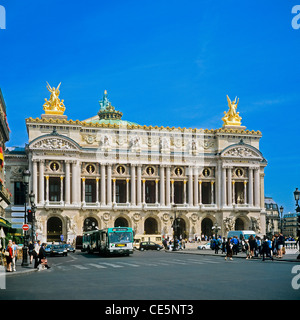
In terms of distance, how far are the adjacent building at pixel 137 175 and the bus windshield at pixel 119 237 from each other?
1359 inches

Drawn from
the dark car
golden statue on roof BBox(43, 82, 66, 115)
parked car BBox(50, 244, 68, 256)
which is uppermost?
golden statue on roof BBox(43, 82, 66, 115)

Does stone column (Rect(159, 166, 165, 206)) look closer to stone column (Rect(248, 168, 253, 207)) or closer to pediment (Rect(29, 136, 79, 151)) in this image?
pediment (Rect(29, 136, 79, 151))

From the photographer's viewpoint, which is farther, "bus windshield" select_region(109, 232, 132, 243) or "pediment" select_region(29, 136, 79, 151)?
"pediment" select_region(29, 136, 79, 151)

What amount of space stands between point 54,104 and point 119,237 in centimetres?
4450

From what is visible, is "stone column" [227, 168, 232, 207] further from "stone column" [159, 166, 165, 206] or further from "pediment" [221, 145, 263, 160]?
"stone column" [159, 166, 165, 206]

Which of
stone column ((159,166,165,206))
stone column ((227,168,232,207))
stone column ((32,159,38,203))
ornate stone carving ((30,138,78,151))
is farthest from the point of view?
stone column ((227,168,232,207))

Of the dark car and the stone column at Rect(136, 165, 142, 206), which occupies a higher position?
the stone column at Rect(136, 165, 142, 206)

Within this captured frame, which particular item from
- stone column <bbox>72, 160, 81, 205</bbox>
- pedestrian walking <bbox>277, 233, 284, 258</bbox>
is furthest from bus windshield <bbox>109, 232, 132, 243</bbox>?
stone column <bbox>72, 160, 81, 205</bbox>

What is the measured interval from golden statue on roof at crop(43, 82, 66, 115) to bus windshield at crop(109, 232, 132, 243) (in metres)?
43.2

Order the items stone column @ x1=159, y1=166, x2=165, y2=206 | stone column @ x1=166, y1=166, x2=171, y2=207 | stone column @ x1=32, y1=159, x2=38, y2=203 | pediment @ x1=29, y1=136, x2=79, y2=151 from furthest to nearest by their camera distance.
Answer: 1. stone column @ x1=166, y1=166, x2=171, y2=207
2. stone column @ x1=159, y1=166, x2=165, y2=206
3. pediment @ x1=29, y1=136, x2=79, y2=151
4. stone column @ x1=32, y1=159, x2=38, y2=203

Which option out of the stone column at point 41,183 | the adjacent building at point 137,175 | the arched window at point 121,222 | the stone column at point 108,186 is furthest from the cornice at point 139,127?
the arched window at point 121,222

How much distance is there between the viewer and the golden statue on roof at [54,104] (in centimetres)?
9206

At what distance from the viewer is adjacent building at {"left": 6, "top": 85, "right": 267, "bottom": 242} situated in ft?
290

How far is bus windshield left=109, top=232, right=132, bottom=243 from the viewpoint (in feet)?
173
